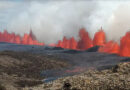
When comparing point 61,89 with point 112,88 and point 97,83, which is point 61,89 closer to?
point 97,83

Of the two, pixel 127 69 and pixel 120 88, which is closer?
pixel 120 88

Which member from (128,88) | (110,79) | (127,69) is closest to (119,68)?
(127,69)

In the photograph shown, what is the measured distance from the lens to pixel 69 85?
3862cm

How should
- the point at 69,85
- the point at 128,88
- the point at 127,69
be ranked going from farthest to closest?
the point at 127,69 < the point at 69,85 < the point at 128,88

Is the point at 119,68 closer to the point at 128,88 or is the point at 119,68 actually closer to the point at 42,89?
the point at 128,88

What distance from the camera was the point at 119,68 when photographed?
150 feet

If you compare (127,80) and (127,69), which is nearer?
(127,80)

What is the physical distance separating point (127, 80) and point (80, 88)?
8.15m

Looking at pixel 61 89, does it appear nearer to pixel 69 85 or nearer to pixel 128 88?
pixel 69 85

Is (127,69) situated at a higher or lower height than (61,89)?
higher

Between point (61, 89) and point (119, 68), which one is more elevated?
point (119, 68)

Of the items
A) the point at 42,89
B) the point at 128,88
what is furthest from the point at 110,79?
the point at 42,89

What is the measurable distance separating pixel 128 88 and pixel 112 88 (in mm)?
2536

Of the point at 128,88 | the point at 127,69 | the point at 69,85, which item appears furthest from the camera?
the point at 127,69
